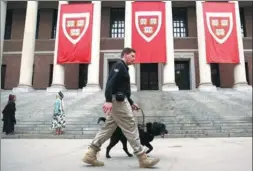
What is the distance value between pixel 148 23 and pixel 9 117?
10610 millimetres

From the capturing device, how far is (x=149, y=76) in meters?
23.3

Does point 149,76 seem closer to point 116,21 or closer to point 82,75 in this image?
point 116,21

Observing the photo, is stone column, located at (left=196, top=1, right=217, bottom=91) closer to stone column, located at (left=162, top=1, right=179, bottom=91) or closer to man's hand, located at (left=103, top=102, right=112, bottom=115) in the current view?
stone column, located at (left=162, top=1, right=179, bottom=91)

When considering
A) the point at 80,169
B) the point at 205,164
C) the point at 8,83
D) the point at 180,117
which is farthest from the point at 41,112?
the point at 8,83

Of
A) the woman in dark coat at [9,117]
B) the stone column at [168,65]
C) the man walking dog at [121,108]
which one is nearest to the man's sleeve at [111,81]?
the man walking dog at [121,108]

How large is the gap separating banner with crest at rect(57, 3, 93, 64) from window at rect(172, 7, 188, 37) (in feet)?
37.2

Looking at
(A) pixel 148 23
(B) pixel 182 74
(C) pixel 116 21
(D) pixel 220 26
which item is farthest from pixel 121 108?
(C) pixel 116 21

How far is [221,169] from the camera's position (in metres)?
3.16

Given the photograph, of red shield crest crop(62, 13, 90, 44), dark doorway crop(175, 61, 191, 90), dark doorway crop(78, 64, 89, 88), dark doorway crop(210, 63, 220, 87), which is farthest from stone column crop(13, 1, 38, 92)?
dark doorway crop(210, 63, 220, 87)

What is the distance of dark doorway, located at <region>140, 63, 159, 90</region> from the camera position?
22.9 metres

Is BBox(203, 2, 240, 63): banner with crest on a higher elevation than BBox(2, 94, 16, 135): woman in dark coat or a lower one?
higher

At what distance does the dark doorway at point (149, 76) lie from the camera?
22891 millimetres

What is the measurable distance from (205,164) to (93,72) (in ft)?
55.4

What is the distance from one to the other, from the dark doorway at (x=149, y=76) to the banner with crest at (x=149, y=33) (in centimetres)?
561
